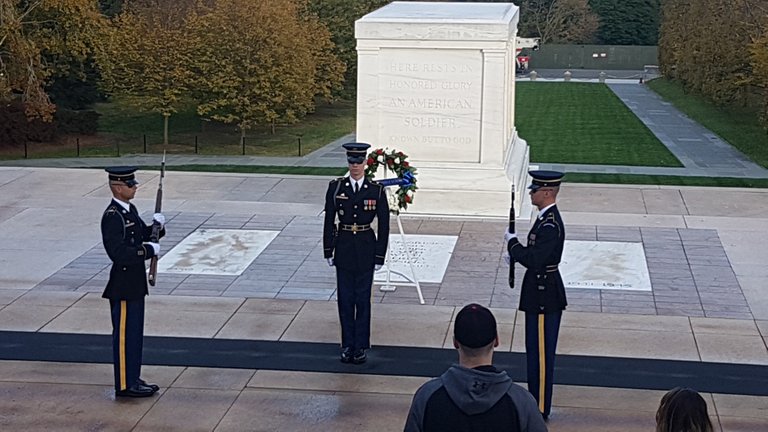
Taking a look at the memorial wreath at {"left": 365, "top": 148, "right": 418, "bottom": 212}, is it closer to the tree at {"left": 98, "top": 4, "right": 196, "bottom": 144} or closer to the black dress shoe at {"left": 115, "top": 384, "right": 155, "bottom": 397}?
the black dress shoe at {"left": 115, "top": 384, "right": 155, "bottom": 397}

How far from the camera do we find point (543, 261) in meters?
6.99

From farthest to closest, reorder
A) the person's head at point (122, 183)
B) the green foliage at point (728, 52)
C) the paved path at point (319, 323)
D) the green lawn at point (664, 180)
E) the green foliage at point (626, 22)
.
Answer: the green foliage at point (626, 22)
the green foliage at point (728, 52)
the green lawn at point (664, 180)
the paved path at point (319, 323)
the person's head at point (122, 183)

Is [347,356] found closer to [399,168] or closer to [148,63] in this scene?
[399,168]

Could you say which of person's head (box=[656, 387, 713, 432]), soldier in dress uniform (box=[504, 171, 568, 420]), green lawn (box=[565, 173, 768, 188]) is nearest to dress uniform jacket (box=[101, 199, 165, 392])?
soldier in dress uniform (box=[504, 171, 568, 420])

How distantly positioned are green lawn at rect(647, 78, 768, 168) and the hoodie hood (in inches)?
842

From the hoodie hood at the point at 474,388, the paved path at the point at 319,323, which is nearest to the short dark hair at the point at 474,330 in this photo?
the hoodie hood at the point at 474,388

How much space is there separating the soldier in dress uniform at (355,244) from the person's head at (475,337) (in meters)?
4.04

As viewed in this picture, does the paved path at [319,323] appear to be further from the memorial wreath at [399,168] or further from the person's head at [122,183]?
the person's head at [122,183]

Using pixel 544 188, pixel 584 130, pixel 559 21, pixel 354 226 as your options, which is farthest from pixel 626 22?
pixel 544 188

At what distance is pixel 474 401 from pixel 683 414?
74cm

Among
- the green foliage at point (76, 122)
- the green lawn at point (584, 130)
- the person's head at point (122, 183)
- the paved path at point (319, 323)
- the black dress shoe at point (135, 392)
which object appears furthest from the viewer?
the green foliage at point (76, 122)

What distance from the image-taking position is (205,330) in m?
9.12

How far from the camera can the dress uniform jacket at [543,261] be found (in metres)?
6.96

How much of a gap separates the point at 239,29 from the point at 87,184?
44.9ft
